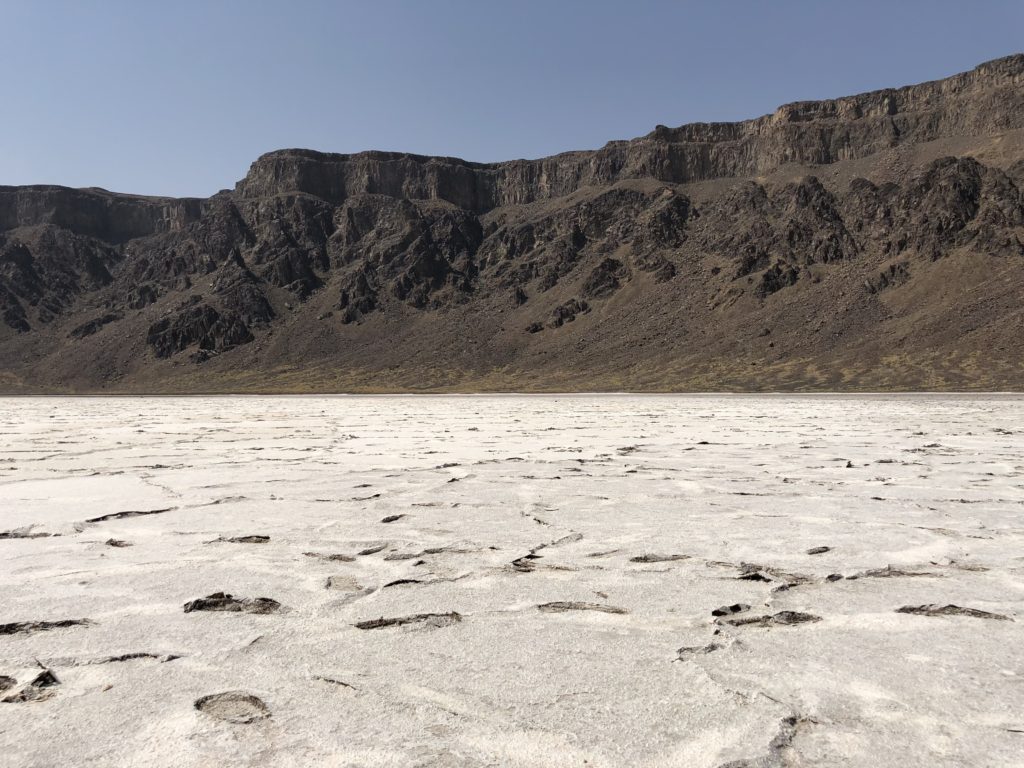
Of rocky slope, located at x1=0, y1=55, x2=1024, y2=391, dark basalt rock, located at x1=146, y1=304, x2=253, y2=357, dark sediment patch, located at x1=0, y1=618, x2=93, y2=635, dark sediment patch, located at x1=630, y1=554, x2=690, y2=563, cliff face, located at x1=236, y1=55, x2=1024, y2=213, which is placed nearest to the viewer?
dark sediment patch, located at x1=0, y1=618, x2=93, y2=635

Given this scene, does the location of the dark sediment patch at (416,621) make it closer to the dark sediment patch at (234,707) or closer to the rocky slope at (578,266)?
the dark sediment patch at (234,707)

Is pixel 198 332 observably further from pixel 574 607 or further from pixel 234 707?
pixel 234 707

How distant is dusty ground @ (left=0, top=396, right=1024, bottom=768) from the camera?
7.74 ft

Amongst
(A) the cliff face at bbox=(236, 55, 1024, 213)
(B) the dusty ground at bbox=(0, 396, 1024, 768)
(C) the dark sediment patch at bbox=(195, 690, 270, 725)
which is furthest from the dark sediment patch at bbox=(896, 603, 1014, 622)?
(A) the cliff face at bbox=(236, 55, 1024, 213)

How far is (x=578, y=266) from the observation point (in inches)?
4660

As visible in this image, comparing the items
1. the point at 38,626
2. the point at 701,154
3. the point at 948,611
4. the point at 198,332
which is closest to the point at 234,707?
the point at 38,626

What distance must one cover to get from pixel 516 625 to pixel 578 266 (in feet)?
384

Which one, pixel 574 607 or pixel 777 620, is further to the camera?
pixel 574 607

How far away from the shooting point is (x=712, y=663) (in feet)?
9.68

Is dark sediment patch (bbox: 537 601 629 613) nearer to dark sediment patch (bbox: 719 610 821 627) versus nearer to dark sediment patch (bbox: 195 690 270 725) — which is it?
dark sediment patch (bbox: 719 610 821 627)

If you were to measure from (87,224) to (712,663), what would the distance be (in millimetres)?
183864

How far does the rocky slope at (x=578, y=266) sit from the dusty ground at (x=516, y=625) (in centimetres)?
5507

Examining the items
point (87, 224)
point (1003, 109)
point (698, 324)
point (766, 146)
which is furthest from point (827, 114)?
point (87, 224)

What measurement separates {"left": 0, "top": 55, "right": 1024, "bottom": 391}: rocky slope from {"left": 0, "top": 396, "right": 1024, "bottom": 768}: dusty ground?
5507cm
